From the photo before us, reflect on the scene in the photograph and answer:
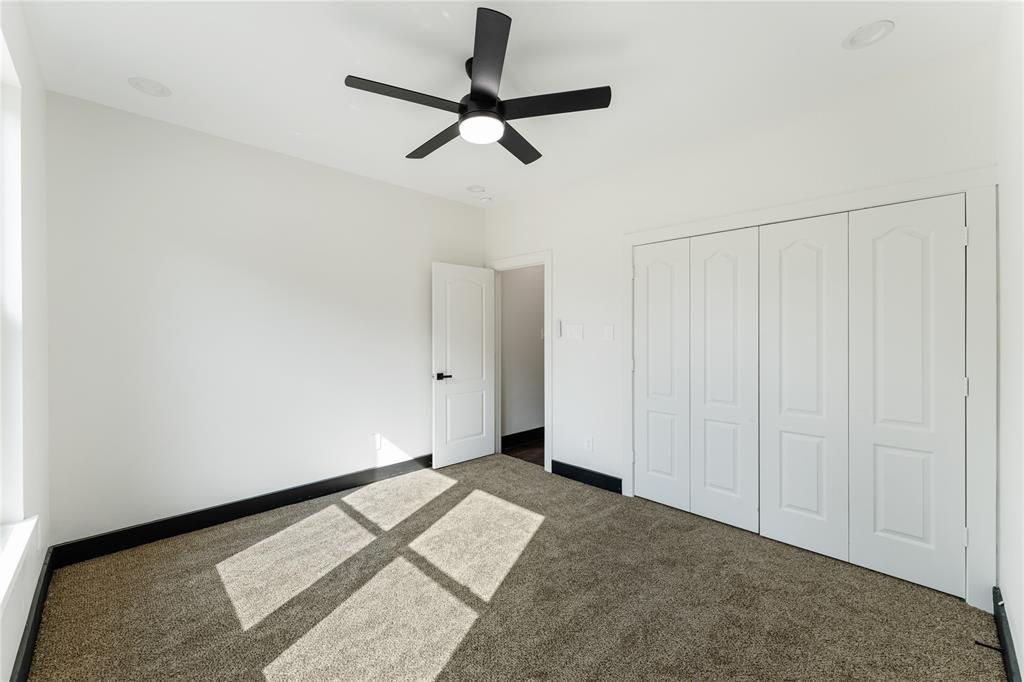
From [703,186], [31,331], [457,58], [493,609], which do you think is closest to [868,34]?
[703,186]

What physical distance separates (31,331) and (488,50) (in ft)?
8.34

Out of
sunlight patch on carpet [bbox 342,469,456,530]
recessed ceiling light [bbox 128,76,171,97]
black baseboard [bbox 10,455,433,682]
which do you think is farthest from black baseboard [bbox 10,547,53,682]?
recessed ceiling light [bbox 128,76,171,97]

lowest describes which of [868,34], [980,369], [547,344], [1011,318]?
[980,369]

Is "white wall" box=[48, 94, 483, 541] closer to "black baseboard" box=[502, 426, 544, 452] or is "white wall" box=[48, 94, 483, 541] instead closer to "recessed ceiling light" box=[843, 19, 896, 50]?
"black baseboard" box=[502, 426, 544, 452]

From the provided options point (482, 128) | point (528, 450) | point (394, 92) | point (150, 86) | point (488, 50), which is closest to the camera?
point (488, 50)

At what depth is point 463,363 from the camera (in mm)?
4668

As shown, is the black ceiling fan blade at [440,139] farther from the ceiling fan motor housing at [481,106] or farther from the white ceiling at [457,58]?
the white ceiling at [457,58]

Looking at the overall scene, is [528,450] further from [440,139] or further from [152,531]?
[440,139]

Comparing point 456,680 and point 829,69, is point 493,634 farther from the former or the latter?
point 829,69

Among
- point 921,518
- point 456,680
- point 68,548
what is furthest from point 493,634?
point 68,548

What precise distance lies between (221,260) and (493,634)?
119 inches

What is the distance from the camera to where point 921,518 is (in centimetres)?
236

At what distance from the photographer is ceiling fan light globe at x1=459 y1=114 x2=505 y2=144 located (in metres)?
2.17

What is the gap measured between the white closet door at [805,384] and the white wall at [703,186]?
0.34m
